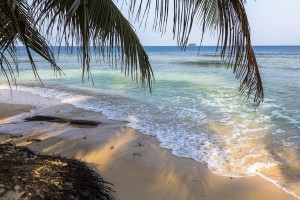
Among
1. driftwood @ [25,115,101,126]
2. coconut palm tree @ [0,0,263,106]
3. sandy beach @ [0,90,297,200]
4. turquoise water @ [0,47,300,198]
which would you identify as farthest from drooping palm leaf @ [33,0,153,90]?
driftwood @ [25,115,101,126]

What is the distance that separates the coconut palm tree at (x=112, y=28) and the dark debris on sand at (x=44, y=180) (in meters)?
0.87

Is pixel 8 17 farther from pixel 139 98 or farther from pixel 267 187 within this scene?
pixel 139 98

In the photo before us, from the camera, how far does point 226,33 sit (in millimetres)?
1343

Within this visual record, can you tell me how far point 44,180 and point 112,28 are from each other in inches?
60.6

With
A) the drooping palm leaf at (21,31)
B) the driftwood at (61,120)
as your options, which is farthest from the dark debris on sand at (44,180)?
the driftwood at (61,120)

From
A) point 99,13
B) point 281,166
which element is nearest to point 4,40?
point 99,13

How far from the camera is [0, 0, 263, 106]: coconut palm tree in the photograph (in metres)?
1.33

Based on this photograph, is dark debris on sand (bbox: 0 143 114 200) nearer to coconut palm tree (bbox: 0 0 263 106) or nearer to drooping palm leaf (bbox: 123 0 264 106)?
coconut palm tree (bbox: 0 0 263 106)

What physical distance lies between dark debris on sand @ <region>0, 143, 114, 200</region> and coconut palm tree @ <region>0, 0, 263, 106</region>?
34.4 inches

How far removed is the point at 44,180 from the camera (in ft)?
8.93

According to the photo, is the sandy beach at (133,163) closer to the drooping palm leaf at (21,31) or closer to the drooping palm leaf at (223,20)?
the drooping palm leaf at (21,31)

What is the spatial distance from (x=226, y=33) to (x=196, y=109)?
800 cm

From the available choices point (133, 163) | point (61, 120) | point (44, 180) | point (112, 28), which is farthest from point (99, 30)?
point (61, 120)

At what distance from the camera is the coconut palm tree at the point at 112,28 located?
133 cm
